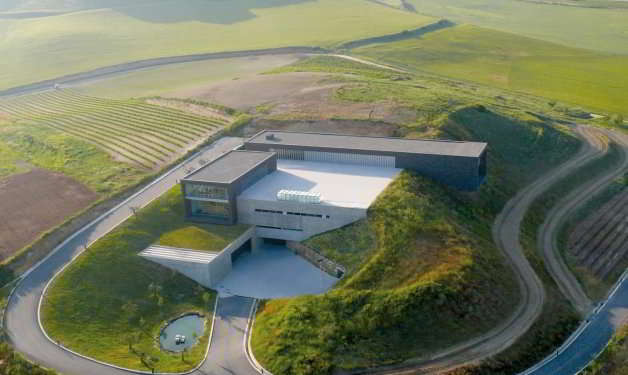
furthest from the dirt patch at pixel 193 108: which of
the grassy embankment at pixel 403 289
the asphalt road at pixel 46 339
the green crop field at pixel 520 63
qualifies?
the green crop field at pixel 520 63

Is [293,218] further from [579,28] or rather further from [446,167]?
[579,28]

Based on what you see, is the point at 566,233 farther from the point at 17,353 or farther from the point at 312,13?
the point at 312,13

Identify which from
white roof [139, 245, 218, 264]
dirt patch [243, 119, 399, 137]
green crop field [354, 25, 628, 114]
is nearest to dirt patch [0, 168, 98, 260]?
white roof [139, 245, 218, 264]

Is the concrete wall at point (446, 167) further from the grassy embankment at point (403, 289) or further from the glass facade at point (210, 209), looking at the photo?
the glass facade at point (210, 209)

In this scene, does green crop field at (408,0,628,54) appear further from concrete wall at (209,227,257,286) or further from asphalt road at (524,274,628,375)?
concrete wall at (209,227,257,286)

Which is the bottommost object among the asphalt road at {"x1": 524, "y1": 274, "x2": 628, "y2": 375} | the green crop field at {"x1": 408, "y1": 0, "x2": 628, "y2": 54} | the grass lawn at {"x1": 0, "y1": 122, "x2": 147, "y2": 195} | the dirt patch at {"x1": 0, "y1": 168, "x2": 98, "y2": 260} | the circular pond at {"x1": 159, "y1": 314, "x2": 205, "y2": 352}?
the asphalt road at {"x1": 524, "y1": 274, "x2": 628, "y2": 375}

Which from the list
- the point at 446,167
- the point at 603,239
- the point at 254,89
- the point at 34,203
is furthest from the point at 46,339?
the point at 254,89

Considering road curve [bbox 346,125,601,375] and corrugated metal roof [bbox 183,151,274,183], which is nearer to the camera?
road curve [bbox 346,125,601,375]
